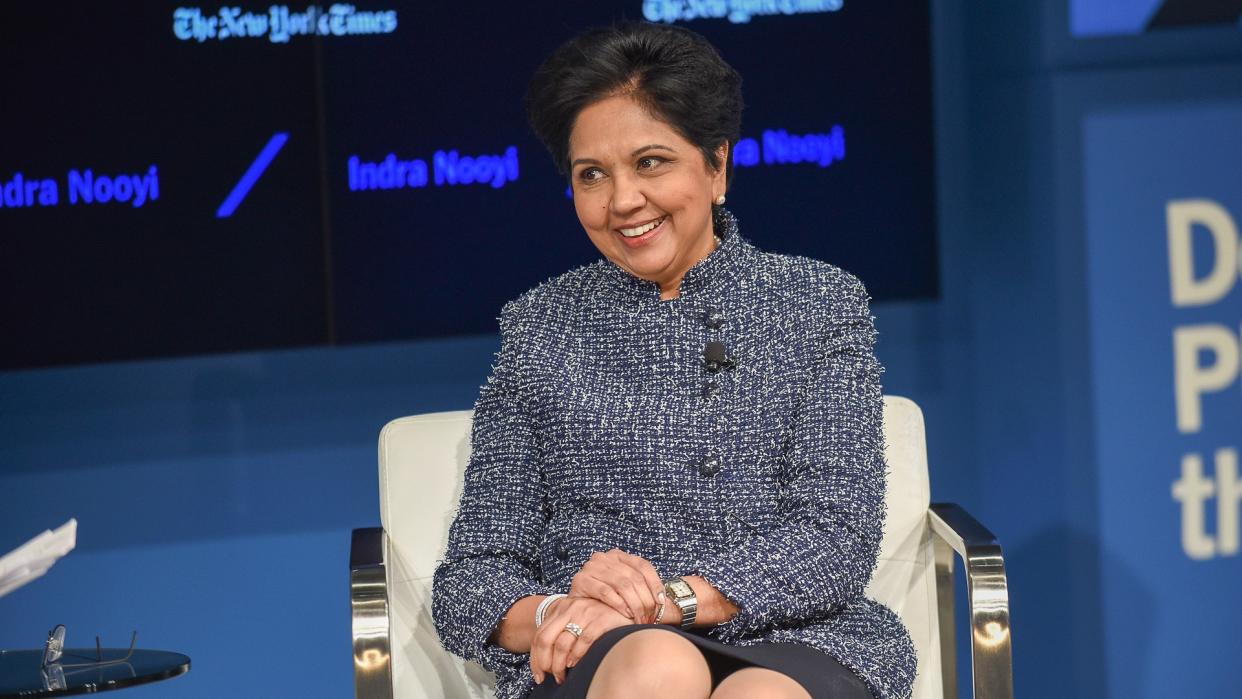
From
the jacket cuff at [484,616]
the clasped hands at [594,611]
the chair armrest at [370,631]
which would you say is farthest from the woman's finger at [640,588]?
the chair armrest at [370,631]

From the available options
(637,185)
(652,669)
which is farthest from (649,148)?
(652,669)

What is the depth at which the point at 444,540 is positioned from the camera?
9.50 ft

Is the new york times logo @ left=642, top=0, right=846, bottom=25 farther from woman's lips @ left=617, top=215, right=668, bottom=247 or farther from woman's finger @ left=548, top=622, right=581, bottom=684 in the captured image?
woman's finger @ left=548, top=622, right=581, bottom=684

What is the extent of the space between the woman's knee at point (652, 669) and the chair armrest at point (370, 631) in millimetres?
513

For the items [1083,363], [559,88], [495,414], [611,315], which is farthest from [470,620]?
[1083,363]

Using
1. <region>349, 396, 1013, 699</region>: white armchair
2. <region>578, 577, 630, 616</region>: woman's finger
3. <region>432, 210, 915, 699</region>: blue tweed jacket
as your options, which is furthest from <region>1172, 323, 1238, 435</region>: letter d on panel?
<region>578, 577, 630, 616</region>: woman's finger

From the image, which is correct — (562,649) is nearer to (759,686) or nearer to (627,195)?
(759,686)

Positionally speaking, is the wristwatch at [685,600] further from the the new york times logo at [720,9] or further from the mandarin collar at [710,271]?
the the new york times logo at [720,9]

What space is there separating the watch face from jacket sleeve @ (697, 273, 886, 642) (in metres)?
0.04

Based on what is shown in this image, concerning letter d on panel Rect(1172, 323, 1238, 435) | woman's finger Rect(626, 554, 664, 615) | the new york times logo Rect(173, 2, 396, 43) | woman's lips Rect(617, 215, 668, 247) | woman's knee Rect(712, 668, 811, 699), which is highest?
the new york times logo Rect(173, 2, 396, 43)

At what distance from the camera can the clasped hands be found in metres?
2.17

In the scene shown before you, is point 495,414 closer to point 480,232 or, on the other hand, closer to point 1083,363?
point 480,232

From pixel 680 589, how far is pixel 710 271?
22.8 inches

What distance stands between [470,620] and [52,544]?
2.04 ft
